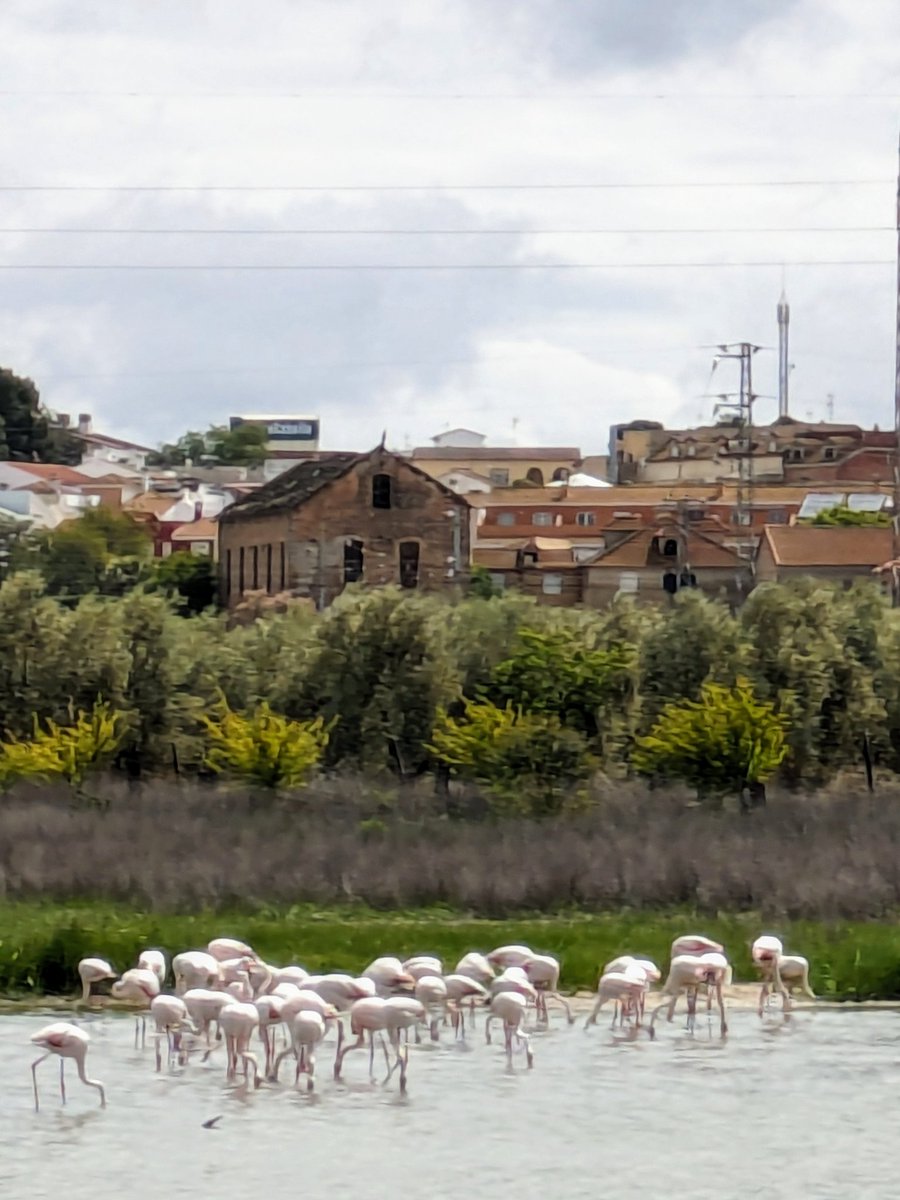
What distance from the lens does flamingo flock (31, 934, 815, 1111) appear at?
46.1 feet

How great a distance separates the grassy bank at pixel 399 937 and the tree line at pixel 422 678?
12.2m

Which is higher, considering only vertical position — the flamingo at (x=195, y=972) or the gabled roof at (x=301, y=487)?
the gabled roof at (x=301, y=487)

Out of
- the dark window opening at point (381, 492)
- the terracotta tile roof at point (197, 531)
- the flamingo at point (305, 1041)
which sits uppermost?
the terracotta tile roof at point (197, 531)

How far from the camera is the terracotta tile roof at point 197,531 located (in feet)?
341

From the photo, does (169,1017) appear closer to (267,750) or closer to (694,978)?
(694,978)

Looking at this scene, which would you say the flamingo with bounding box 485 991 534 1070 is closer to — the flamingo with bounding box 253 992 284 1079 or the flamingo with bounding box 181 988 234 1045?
the flamingo with bounding box 253 992 284 1079

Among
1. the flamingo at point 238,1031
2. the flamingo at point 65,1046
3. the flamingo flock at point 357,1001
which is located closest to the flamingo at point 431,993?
the flamingo flock at point 357,1001

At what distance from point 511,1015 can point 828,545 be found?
233ft

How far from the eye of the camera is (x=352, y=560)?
78.4 meters

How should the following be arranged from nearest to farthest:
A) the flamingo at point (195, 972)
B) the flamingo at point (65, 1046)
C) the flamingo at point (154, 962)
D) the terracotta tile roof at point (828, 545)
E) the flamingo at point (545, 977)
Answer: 1. the flamingo at point (65, 1046)
2. the flamingo at point (195, 972)
3. the flamingo at point (545, 977)
4. the flamingo at point (154, 962)
5. the terracotta tile roof at point (828, 545)

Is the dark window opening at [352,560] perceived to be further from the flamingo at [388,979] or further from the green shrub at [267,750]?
the flamingo at [388,979]

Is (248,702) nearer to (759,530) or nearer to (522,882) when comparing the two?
(522,882)

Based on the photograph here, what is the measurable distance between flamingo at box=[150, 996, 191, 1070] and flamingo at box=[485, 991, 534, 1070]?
2.03 metres

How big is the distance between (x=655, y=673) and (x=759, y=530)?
60.5 m
